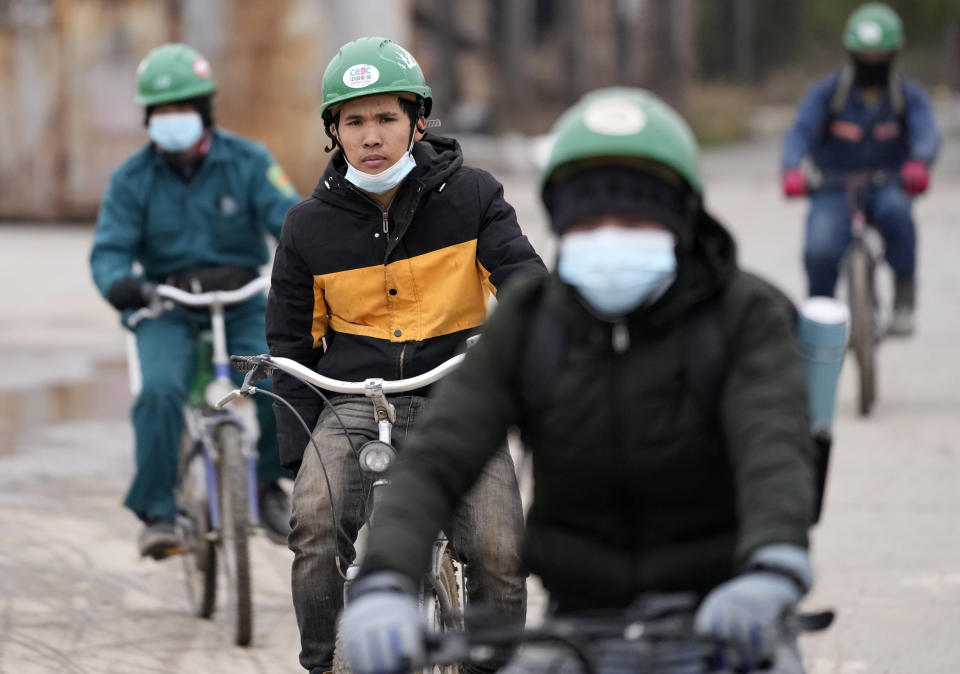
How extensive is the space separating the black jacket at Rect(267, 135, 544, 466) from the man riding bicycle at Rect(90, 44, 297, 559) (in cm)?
194

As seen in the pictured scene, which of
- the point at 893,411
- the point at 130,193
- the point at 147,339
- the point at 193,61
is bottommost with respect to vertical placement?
the point at 893,411

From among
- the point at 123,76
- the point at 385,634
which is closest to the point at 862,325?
the point at 385,634

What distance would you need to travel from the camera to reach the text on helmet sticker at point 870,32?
10211mm

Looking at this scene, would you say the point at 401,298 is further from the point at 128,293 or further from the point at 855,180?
the point at 855,180

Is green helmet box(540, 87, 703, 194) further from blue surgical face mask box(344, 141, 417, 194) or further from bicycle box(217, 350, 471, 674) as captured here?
blue surgical face mask box(344, 141, 417, 194)

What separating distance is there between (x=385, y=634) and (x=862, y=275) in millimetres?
7794

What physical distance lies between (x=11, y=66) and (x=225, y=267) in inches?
527

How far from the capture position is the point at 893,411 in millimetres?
10414

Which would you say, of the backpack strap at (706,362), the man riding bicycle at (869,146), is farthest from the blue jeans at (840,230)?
the backpack strap at (706,362)

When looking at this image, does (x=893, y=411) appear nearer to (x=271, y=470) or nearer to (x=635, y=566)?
(x=271, y=470)

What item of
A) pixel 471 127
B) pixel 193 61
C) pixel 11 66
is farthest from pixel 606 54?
pixel 193 61

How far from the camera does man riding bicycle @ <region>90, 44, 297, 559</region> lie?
22.1ft

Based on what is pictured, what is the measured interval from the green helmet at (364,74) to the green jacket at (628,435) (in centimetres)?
162

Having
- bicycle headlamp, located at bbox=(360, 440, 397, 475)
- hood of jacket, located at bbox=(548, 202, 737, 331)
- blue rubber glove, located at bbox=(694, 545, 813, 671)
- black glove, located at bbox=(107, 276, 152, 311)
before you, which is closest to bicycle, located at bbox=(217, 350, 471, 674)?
bicycle headlamp, located at bbox=(360, 440, 397, 475)
